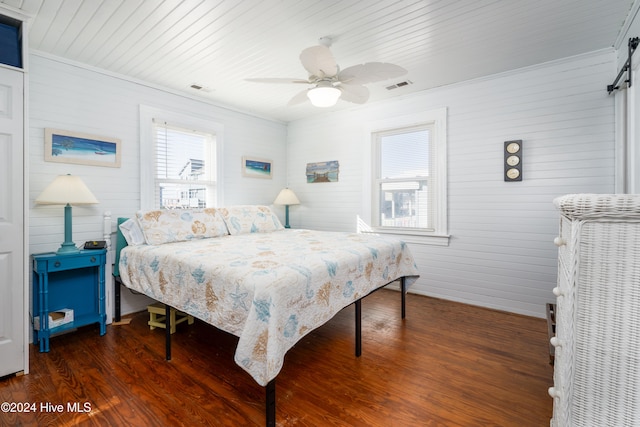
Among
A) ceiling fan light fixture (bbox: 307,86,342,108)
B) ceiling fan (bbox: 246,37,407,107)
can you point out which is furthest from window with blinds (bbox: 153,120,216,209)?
ceiling fan light fixture (bbox: 307,86,342,108)

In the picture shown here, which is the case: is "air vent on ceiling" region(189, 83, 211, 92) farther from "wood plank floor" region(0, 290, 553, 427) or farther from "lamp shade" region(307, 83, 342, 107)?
"wood plank floor" region(0, 290, 553, 427)

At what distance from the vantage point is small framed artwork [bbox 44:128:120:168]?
111 inches

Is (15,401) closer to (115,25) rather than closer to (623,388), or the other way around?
(115,25)

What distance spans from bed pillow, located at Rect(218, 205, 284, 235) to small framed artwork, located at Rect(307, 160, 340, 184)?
1096 millimetres

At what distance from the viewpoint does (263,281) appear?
5.24ft

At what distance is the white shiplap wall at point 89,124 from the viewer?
2.75 m

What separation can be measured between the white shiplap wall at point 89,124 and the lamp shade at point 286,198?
1521 millimetres

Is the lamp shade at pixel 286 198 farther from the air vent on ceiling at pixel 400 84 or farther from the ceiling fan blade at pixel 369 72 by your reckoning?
the ceiling fan blade at pixel 369 72

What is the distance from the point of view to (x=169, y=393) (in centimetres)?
194

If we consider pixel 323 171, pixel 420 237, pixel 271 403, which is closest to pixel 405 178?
pixel 420 237

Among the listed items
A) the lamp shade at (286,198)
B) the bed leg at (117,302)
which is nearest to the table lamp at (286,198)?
the lamp shade at (286,198)

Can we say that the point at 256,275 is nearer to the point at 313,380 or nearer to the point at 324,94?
the point at 313,380

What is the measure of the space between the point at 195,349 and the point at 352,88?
262cm

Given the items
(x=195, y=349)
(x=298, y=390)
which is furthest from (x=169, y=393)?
(x=298, y=390)
